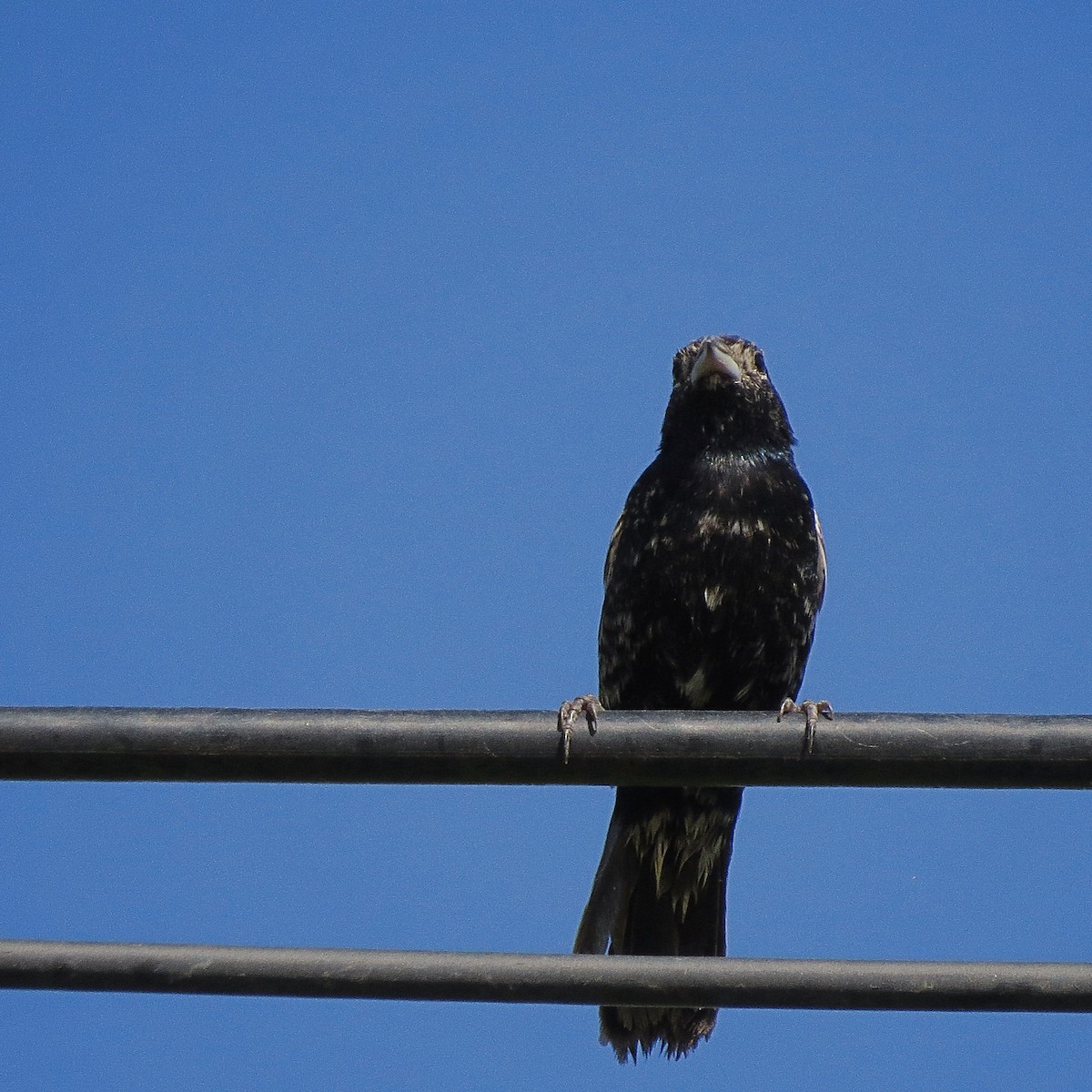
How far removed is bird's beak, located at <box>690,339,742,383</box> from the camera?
5.54m

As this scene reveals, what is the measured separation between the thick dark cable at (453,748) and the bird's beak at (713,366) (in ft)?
10.4

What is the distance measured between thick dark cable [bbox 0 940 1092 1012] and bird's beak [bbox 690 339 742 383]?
11.0 ft

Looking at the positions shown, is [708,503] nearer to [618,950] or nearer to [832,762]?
[618,950]

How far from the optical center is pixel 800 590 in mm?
5062

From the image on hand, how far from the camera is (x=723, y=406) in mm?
5473

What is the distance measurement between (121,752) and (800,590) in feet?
9.94

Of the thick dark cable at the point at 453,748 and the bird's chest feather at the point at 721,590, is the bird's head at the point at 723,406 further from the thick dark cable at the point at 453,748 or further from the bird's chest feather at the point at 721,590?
the thick dark cable at the point at 453,748

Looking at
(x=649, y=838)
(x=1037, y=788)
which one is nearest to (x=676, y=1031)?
(x=649, y=838)

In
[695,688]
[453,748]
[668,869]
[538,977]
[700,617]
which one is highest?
[700,617]

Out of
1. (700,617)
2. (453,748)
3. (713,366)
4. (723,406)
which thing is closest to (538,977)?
(453,748)

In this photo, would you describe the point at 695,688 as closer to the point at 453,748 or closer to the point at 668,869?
the point at 668,869

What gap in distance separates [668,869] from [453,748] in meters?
2.37

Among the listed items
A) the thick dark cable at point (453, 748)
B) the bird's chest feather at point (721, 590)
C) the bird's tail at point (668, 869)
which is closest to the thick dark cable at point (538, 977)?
the thick dark cable at point (453, 748)

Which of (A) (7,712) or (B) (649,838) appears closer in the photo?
(A) (7,712)
